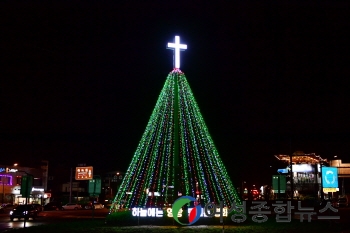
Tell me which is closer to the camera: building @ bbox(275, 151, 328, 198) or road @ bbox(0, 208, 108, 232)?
road @ bbox(0, 208, 108, 232)

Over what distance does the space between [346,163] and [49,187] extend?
59.6 m

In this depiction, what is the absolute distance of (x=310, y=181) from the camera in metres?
85.7

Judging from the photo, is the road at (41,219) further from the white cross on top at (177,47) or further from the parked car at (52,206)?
the parked car at (52,206)

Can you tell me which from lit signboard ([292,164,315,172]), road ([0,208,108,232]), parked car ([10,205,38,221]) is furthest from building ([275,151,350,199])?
parked car ([10,205,38,221])

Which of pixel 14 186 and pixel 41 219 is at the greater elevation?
pixel 14 186

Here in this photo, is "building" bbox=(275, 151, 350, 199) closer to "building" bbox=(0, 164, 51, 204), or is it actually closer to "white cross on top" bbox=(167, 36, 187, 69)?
"building" bbox=(0, 164, 51, 204)

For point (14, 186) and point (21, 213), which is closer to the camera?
point (21, 213)

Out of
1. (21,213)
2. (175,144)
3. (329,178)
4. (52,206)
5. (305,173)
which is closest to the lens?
(175,144)

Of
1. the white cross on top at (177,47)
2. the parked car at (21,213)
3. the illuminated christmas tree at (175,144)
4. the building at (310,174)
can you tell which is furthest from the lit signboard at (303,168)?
the white cross on top at (177,47)

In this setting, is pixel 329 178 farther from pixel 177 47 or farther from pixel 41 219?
pixel 177 47

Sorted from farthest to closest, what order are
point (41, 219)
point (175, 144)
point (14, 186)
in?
point (14, 186)
point (41, 219)
point (175, 144)

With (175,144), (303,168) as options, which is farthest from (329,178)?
(175,144)

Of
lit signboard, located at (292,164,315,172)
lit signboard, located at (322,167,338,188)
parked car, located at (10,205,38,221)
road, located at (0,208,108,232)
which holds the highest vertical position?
lit signboard, located at (292,164,315,172)

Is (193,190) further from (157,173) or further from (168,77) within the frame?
(168,77)
